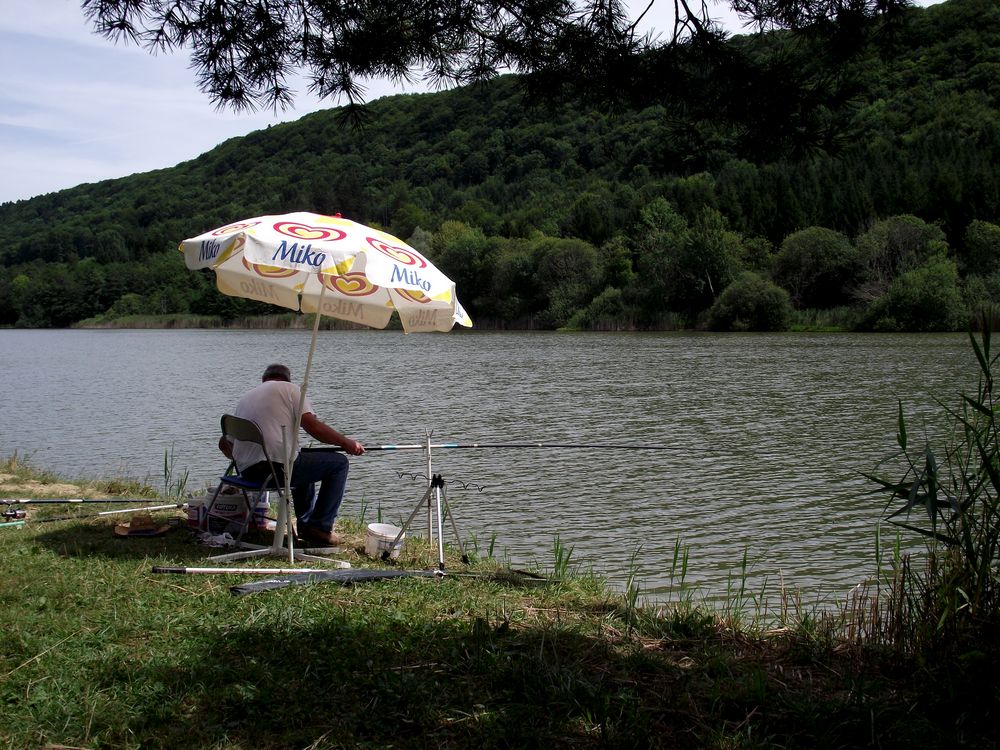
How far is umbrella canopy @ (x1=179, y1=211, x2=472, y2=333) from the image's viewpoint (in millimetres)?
5492

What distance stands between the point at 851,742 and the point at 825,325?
60348 mm

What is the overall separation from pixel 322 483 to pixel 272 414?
0.67 metres

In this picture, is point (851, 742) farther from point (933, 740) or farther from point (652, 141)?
point (652, 141)

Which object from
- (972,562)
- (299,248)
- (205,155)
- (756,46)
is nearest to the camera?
(972,562)

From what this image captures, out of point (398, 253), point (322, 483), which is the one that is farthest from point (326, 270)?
point (322, 483)

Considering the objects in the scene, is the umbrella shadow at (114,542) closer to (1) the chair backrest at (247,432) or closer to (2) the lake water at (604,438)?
(1) the chair backrest at (247,432)

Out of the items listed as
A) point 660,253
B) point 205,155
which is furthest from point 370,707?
point 205,155

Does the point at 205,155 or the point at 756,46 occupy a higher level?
the point at 205,155

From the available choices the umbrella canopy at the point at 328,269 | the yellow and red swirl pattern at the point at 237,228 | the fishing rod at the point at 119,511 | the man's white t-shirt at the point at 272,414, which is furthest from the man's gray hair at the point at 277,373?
the fishing rod at the point at 119,511

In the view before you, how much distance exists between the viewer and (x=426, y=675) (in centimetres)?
368

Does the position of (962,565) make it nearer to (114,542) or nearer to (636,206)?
(114,542)

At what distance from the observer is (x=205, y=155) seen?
130 m

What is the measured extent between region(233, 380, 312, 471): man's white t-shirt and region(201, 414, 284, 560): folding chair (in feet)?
0.29

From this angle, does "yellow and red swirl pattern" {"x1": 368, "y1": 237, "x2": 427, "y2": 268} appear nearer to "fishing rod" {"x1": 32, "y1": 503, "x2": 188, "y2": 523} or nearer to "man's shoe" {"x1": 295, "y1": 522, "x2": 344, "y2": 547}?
"man's shoe" {"x1": 295, "y1": 522, "x2": 344, "y2": 547}
